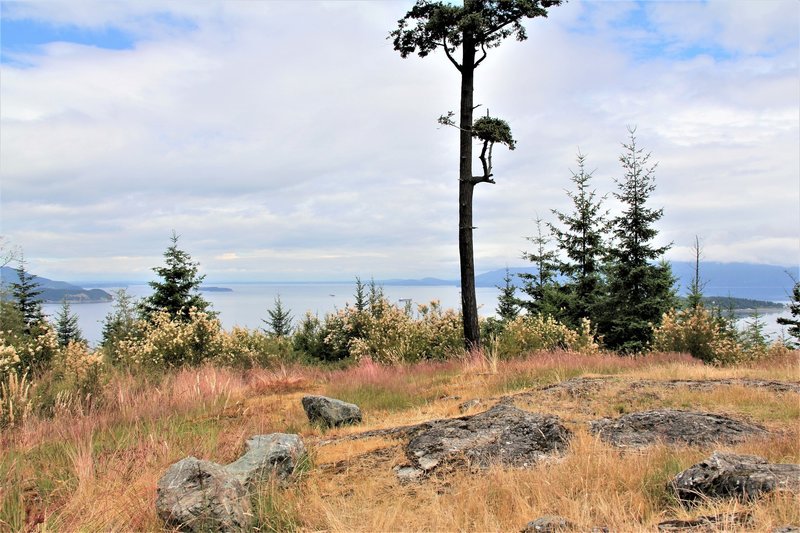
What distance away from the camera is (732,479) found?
12.4 ft

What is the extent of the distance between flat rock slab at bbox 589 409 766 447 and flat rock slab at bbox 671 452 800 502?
1395mm

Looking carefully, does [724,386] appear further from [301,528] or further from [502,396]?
[301,528]

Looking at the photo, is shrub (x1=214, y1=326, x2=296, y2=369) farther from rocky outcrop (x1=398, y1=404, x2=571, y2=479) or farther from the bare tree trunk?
rocky outcrop (x1=398, y1=404, x2=571, y2=479)

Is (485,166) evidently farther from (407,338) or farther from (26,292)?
(26,292)

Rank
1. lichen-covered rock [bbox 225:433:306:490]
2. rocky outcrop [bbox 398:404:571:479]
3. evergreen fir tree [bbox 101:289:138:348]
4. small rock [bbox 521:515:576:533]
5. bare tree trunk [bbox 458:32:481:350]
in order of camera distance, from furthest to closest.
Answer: evergreen fir tree [bbox 101:289:138:348] < bare tree trunk [bbox 458:32:481:350] < rocky outcrop [bbox 398:404:571:479] < lichen-covered rock [bbox 225:433:306:490] < small rock [bbox 521:515:576:533]

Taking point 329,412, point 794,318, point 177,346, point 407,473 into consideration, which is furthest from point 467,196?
point 794,318

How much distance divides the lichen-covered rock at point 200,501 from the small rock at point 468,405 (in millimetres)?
4004

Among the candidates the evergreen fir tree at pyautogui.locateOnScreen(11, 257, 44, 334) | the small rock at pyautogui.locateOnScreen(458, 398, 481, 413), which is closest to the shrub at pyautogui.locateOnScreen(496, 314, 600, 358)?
the small rock at pyautogui.locateOnScreen(458, 398, 481, 413)

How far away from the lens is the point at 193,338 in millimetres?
13523

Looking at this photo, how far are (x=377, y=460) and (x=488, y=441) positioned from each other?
121 centimetres

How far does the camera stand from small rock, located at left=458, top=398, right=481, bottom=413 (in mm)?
7502

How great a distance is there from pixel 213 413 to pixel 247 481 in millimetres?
3763

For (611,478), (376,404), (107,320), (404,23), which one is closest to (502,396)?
(376,404)

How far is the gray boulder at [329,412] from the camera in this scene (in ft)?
23.7
